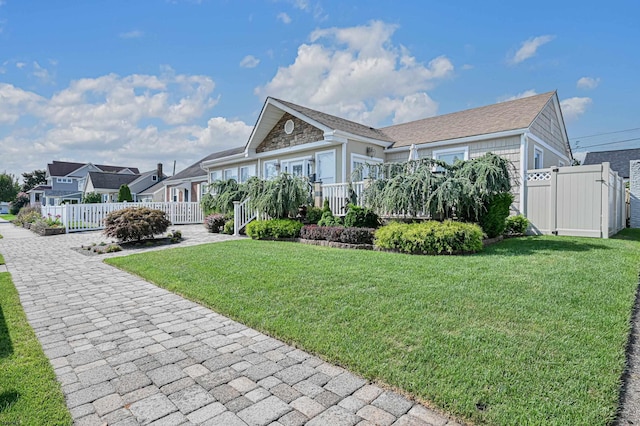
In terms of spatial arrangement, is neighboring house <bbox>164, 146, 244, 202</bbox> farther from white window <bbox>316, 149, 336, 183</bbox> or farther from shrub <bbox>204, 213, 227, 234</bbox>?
white window <bbox>316, 149, 336, 183</bbox>

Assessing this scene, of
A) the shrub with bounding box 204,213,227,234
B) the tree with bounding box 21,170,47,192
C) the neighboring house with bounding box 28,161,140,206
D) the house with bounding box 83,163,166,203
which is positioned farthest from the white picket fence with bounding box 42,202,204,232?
the tree with bounding box 21,170,47,192

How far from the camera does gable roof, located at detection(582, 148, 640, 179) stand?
24633mm

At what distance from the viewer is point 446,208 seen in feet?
30.2

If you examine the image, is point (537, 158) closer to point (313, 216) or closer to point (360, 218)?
point (360, 218)

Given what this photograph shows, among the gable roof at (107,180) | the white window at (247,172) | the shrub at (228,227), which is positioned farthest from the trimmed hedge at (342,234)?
the gable roof at (107,180)

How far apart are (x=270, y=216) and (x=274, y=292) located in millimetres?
7532

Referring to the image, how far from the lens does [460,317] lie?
3.90 m

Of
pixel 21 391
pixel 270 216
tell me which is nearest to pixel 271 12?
pixel 270 216

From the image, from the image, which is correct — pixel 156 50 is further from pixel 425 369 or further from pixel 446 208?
pixel 425 369

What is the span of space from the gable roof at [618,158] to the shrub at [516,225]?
62.4ft

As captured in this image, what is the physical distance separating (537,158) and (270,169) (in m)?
11.6

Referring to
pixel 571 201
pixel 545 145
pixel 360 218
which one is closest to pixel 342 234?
pixel 360 218

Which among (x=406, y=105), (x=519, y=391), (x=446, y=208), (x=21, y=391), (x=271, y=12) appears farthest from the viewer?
(x=406, y=105)

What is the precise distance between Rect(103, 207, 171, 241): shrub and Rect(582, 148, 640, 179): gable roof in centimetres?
2901
